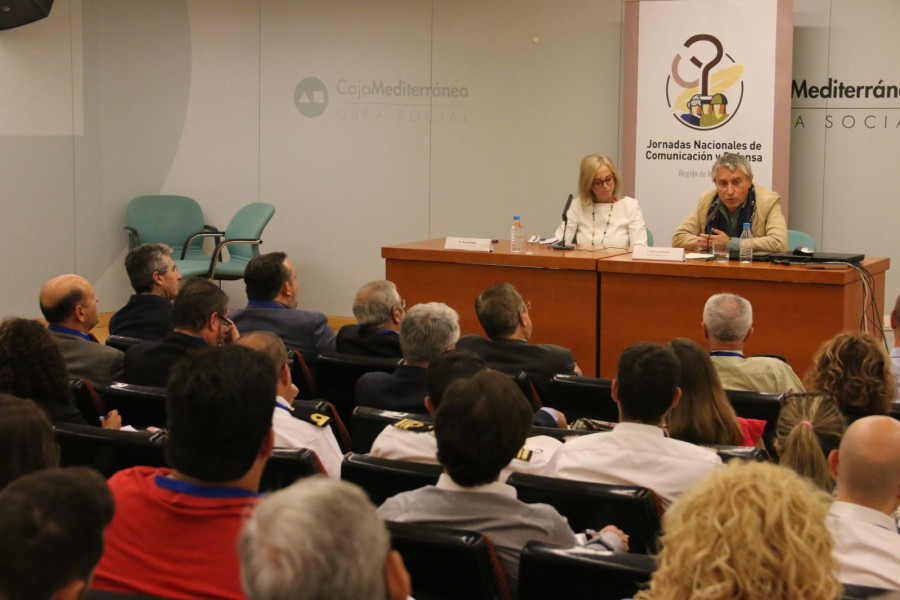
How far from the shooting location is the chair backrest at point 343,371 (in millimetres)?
4055

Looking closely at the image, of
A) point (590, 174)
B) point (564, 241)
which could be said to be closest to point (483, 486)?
point (564, 241)

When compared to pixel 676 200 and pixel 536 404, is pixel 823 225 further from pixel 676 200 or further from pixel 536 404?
pixel 536 404

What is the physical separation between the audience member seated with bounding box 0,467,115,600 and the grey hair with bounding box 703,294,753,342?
9.69 feet

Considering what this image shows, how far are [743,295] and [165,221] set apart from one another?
210 inches

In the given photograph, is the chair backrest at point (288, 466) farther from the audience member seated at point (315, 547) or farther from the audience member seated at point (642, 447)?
the audience member seated at point (315, 547)

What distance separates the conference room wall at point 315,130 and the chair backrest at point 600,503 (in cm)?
530

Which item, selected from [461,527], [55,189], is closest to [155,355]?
[461,527]

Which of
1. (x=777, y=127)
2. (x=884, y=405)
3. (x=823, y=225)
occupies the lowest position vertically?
(x=884, y=405)

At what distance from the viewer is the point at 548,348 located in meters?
4.20

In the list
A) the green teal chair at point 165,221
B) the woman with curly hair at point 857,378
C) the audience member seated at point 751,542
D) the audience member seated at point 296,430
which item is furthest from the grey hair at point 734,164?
the green teal chair at point 165,221

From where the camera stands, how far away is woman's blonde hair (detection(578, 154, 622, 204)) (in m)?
6.35

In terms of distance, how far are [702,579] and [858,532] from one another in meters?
0.66

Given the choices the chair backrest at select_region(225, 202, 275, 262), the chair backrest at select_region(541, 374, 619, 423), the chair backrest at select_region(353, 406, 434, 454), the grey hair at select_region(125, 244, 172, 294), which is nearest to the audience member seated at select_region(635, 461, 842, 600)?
the chair backrest at select_region(353, 406, 434, 454)

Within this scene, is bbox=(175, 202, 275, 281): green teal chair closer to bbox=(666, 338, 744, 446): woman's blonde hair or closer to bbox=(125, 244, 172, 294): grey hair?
bbox=(125, 244, 172, 294): grey hair
